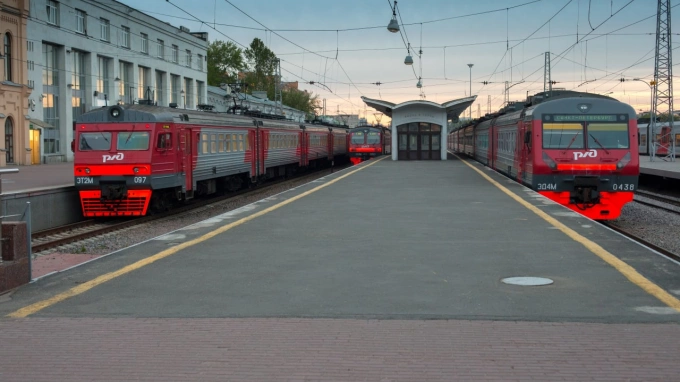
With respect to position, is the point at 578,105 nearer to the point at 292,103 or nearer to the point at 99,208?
the point at 99,208

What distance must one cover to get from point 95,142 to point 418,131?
27.8 metres

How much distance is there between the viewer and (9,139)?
38.2m

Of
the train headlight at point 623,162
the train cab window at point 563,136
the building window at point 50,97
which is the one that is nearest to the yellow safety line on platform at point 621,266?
the train cab window at point 563,136

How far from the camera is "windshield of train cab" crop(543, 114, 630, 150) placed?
17500 millimetres

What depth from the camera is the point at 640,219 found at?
1930 cm

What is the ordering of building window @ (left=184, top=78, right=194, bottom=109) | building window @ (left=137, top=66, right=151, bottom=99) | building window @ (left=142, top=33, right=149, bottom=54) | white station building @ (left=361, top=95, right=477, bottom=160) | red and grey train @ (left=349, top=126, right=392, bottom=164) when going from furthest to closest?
building window @ (left=184, top=78, right=194, bottom=109) → building window @ (left=137, top=66, right=151, bottom=99) → building window @ (left=142, top=33, right=149, bottom=54) → red and grey train @ (left=349, top=126, right=392, bottom=164) → white station building @ (left=361, top=95, right=477, bottom=160)

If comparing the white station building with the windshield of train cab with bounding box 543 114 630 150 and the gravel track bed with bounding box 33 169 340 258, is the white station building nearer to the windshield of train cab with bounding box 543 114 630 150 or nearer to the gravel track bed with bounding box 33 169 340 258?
the gravel track bed with bounding box 33 169 340 258

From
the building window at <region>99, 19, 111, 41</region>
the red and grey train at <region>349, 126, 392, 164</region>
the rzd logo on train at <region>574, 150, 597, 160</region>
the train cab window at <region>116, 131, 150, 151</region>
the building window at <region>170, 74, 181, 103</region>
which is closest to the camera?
the rzd logo on train at <region>574, 150, 597, 160</region>

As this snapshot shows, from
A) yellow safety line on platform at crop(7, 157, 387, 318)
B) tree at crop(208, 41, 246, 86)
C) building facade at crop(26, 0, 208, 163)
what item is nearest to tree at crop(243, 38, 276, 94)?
tree at crop(208, 41, 246, 86)

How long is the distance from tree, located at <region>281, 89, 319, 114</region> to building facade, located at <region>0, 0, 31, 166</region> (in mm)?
85187

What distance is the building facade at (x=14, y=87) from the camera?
36.6 m

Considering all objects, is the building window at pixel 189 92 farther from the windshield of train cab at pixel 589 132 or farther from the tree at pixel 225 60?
the windshield of train cab at pixel 589 132

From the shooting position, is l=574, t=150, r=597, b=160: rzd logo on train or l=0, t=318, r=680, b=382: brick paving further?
l=574, t=150, r=597, b=160: rzd logo on train

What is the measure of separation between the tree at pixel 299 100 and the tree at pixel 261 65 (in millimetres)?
22605
